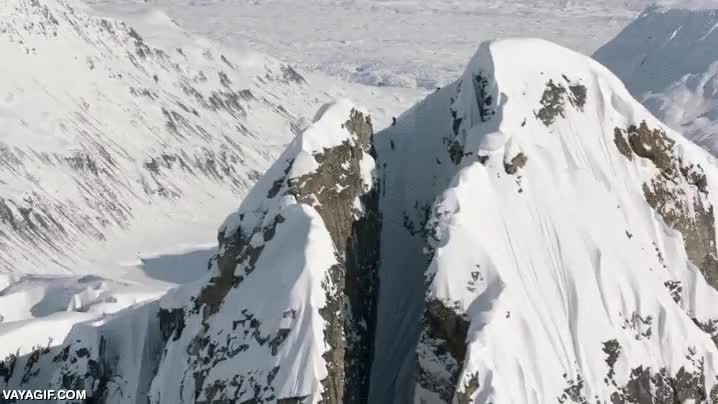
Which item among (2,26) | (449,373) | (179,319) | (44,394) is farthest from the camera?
(2,26)

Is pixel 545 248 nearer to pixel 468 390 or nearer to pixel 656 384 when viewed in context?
pixel 656 384

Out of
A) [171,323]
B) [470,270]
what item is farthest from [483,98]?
[171,323]

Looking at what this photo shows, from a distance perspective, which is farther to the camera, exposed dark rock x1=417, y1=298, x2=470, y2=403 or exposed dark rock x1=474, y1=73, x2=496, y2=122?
exposed dark rock x1=474, y1=73, x2=496, y2=122

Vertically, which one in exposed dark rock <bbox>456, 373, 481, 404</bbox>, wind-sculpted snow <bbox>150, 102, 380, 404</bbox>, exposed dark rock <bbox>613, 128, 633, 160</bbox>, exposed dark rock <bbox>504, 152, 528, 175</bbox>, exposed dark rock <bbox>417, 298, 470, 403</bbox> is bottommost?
exposed dark rock <bbox>456, 373, 481, 404</bbox>

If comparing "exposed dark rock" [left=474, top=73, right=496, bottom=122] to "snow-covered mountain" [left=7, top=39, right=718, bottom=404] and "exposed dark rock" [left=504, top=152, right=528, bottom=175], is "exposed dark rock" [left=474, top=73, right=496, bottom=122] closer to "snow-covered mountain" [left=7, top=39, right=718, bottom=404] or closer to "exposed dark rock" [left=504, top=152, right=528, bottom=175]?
"snow-covered mountain" [left=7, top=39, right=718, bottom=404]

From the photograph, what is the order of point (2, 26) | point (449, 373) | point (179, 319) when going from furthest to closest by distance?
point (2, 26), point (179, 319), point (449, 373)

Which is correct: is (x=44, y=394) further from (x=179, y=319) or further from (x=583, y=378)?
(x=583, y=378)

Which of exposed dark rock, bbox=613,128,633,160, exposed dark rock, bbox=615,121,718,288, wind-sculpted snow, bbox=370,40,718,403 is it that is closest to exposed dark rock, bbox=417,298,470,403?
wind-sculpted snow, bbox=370,40,718,403

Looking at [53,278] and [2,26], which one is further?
[2,26]

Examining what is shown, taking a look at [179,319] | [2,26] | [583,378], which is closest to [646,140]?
[583,378]
